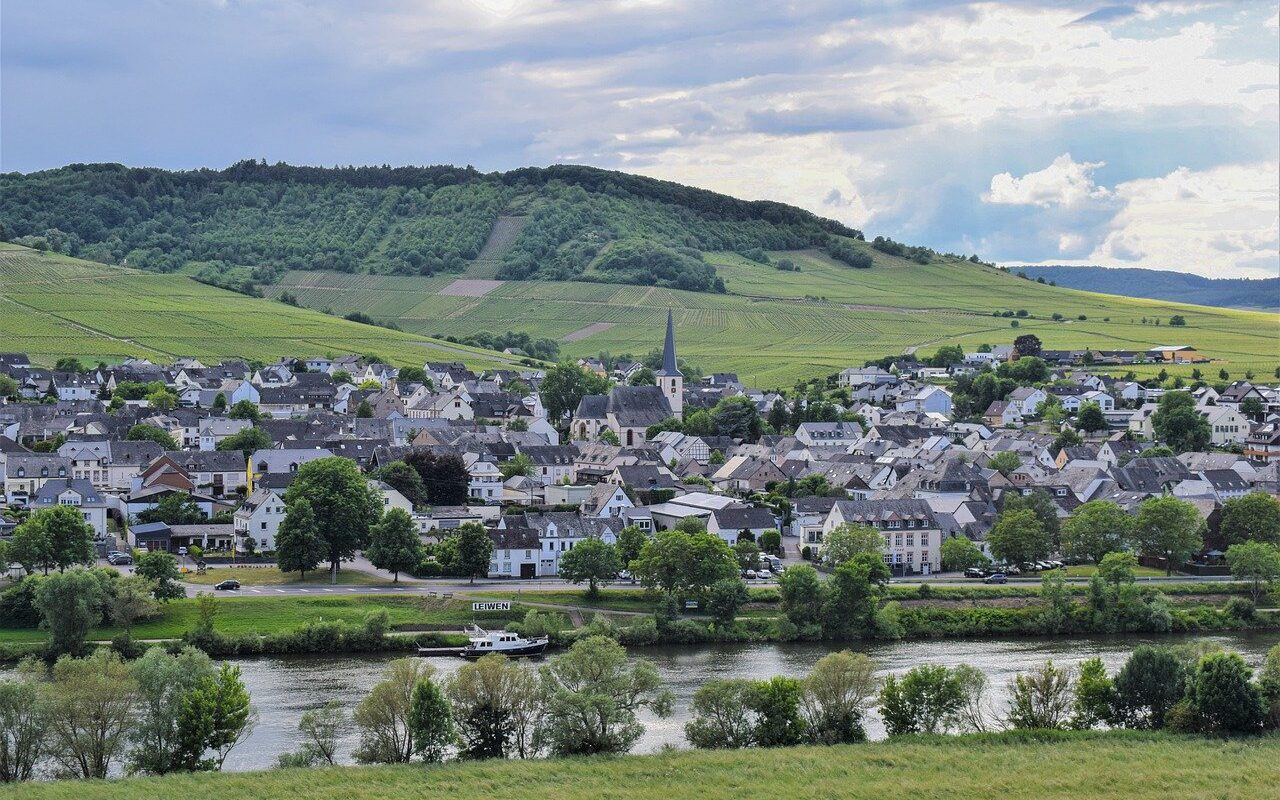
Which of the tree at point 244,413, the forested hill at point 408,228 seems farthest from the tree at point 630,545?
the forested hill at point 408,228

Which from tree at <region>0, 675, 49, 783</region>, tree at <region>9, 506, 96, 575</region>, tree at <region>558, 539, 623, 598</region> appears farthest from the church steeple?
tree at <region>0, 675, 49, 783</region>

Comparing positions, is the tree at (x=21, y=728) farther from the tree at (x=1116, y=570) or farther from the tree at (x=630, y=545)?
the tree at (x=1116, y=570)

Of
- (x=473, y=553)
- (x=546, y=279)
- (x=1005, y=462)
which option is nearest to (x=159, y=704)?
(x=473, y=553)

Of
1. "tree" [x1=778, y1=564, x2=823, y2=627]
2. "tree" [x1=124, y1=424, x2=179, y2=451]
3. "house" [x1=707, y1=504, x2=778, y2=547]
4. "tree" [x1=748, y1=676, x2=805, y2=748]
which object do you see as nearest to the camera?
"tree" [x1=748, y1=676, x2=805, y2=748]

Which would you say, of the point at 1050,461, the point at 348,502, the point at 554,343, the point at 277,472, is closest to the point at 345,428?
the point at 277,472

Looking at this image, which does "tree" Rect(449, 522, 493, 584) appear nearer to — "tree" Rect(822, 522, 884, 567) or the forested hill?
"tree" Rect(822, 522, 884, 567)

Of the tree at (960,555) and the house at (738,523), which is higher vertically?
the house at (738,523)

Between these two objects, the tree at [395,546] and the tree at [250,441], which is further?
the tree at [250,441]

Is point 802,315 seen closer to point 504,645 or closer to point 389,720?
point 504,645
